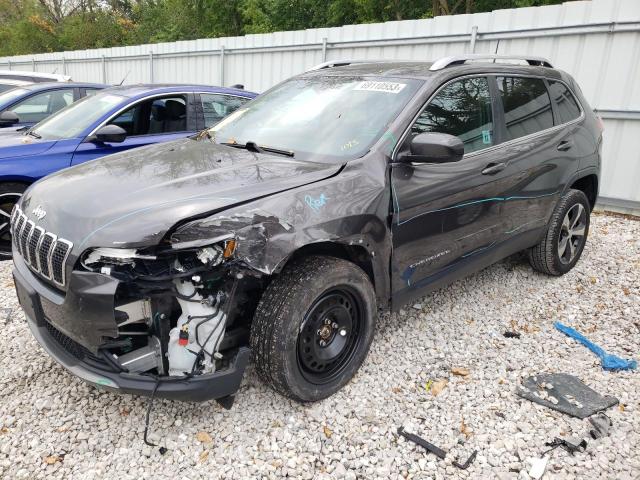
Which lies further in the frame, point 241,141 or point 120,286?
point 241,141

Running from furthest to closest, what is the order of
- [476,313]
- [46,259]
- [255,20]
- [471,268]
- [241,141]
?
[255,20], [476,313], [471,268], [241,141], [46,259]

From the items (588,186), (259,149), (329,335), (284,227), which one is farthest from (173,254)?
(588,186)

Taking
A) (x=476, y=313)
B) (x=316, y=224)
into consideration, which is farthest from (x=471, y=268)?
(x=316, y=224)

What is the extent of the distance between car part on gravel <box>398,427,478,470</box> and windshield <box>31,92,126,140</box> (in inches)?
172

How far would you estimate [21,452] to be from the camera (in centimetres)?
247

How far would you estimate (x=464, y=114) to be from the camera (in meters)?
3.48

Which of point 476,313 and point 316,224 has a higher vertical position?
point 316,224

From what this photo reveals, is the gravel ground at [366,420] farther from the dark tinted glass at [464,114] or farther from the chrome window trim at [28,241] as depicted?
the dark tinted glass at [464,114]

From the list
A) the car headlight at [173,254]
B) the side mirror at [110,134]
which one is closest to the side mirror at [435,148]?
the car headlight at [173,254]

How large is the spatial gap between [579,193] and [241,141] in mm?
3195

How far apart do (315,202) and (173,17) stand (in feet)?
106

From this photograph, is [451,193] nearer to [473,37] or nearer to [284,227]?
[284,227]

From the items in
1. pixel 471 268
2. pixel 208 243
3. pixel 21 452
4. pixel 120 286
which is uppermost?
pixel 208 243

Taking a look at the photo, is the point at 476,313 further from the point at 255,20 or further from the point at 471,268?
the point at 255,20
